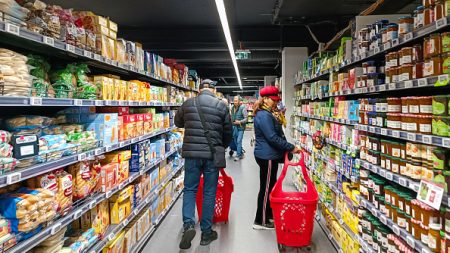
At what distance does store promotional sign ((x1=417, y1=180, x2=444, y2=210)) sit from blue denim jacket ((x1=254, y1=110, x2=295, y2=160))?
2022 mm

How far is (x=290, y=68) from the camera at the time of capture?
909 cm

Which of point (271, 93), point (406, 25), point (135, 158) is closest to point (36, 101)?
point (135, 158)

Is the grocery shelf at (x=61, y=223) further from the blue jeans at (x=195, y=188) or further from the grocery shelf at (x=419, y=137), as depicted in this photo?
the grocery shelf at (x=419, y=137)

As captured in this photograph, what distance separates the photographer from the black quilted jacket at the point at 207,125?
12.6 ft

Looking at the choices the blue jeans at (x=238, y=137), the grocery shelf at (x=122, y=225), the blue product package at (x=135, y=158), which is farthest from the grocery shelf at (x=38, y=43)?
the blue jeans at (x=238, y=137)

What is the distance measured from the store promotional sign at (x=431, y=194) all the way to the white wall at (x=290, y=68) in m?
7.12

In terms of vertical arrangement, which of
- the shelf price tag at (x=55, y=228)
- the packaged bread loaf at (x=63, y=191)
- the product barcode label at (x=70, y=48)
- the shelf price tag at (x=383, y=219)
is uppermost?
the product barcode label at (x=70, y=48)

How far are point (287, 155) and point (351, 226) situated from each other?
3.50 ft

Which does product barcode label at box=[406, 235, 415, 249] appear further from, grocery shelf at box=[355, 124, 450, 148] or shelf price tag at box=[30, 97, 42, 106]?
shelf price tag at box=[30, 97, 42, 106]

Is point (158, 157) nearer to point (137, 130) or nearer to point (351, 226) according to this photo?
point (137, 130)

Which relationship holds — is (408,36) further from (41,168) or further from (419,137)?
(41,168)

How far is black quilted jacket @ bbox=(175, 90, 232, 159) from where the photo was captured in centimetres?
384

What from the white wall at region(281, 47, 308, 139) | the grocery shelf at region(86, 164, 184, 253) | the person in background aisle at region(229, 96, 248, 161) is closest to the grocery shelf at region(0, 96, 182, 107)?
the grocery shelf at region(86, 164, 184, 253)

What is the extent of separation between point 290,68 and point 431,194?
739 cm
